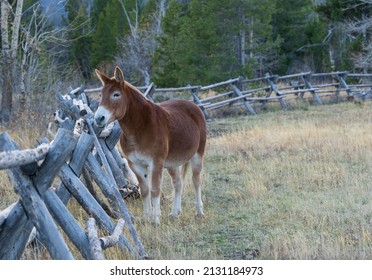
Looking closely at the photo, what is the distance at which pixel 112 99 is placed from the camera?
6539 millimetres

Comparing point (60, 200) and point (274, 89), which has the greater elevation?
point (60, 200)

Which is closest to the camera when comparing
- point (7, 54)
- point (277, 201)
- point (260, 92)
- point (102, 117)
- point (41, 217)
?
point (41, 217)

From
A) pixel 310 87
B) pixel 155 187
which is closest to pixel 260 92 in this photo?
pixel 310 87

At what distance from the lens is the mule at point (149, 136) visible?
6.60 meters

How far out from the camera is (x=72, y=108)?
25.0 feet

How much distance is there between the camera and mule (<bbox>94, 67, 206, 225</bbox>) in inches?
260

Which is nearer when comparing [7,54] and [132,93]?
[132,93]

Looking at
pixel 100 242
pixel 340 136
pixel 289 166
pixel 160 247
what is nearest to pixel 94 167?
pixel 160 247

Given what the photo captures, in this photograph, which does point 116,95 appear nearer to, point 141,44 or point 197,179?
point 197,179

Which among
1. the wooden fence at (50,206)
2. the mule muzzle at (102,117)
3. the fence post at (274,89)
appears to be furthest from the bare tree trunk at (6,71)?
the wooden fence at (50,206)

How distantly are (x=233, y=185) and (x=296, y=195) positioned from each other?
1.25 meters

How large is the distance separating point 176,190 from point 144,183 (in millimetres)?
490

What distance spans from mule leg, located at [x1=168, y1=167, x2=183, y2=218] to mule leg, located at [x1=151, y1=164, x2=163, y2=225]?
0.43m

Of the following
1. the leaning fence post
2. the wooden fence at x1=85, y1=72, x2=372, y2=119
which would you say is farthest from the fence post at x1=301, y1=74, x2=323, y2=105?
the leaning fence post
